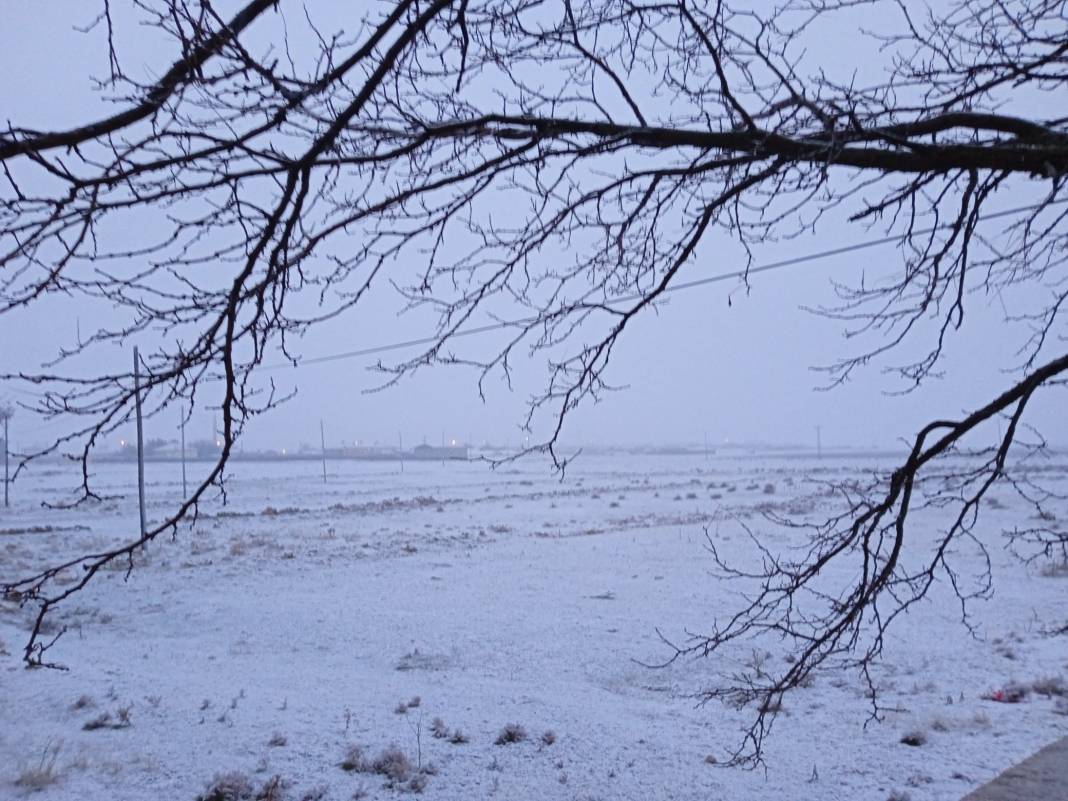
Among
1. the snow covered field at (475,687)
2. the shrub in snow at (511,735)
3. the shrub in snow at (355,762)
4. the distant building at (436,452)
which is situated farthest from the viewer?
the distant building at (436,452)

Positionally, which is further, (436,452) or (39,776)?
(436,452)

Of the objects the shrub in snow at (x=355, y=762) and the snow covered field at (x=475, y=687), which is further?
the shrub in snow at (x=355, y=762)

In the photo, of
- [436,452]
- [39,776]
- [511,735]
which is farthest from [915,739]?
[436,452]

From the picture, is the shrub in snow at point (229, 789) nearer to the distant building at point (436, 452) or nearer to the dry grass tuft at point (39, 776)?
the dry grass tuft at point (39, 776)

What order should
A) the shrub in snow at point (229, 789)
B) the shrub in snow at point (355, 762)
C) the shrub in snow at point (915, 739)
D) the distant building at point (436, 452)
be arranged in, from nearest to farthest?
the shrub in snow at point (229, 789), the shrub in snow at point (355, 762), the shrub in snow at point (915, 739), the distant building at point (436, 452)

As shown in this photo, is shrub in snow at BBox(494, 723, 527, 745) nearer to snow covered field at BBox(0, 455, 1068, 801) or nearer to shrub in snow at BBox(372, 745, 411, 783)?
snow covered field at BBox(0, 455, 1068, 801)

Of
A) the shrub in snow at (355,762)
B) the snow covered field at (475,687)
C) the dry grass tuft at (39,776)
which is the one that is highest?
the dry grass tuft at (39,776)

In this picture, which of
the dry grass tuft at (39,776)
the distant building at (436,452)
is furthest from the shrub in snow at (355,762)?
the distant building at (436,452)

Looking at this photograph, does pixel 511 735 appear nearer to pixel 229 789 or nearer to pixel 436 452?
pixel 229 789

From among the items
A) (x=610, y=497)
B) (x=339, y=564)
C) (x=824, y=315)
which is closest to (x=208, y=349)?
(x=824, y=315)

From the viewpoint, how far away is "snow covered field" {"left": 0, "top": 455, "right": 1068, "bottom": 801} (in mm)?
6895

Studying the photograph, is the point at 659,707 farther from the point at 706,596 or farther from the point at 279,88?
the point at 279,88

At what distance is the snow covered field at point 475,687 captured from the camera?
6.89m

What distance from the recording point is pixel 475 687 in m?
9.65
